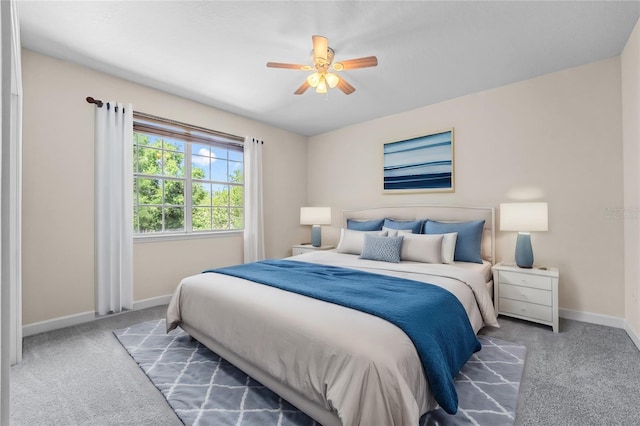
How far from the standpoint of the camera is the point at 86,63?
2.95m

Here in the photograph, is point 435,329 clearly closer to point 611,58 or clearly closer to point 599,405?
point 599,405

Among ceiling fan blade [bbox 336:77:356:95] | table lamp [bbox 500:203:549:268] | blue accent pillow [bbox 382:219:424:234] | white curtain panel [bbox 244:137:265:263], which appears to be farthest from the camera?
white curtain panel [bbox 244:137:265:263]

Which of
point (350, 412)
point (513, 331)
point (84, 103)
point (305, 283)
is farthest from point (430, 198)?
point (84, 103)

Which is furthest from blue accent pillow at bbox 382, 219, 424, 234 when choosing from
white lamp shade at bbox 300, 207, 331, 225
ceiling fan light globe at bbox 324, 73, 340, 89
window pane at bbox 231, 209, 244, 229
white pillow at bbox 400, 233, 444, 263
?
window pane at bbox 231, 209, 244, 229

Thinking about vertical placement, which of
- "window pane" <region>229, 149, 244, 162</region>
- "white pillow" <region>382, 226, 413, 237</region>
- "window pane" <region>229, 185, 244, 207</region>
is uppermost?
"window pane" <region>229, 149, 244, 162</region>

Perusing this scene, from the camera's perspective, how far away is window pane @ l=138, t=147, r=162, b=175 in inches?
141

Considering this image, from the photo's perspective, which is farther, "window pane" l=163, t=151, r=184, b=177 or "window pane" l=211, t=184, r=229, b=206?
"window pane" l=211, t=184, r=229, b=206

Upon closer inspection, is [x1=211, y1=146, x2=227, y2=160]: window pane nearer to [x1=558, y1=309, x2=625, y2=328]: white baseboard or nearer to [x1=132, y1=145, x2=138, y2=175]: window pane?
[x1=132, y1=145, x2=138, y2=175]: window pane

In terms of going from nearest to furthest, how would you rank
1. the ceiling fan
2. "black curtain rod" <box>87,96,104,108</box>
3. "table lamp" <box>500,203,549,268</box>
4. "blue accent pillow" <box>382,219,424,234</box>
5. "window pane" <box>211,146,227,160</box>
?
the ceiling fan → "table lamp" <box>500,203,549,268</box> → "black curtain rod" <box>87,96,104,108</box> → "blue accent pillow" <box>382,219,424,234</box> → "window pane" <box>211,146,227,160</box>

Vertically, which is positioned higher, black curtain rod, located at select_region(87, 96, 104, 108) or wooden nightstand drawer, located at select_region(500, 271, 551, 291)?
black curtain rod, located at select_region(87, 96, 104, 108)

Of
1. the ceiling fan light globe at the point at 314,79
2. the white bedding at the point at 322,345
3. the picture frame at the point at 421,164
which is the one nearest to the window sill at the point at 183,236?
the white bedding at the point at 322,345

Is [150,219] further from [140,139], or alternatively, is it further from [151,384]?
[151,384]

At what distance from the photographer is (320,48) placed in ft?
7.46

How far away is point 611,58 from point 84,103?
5213 mm
